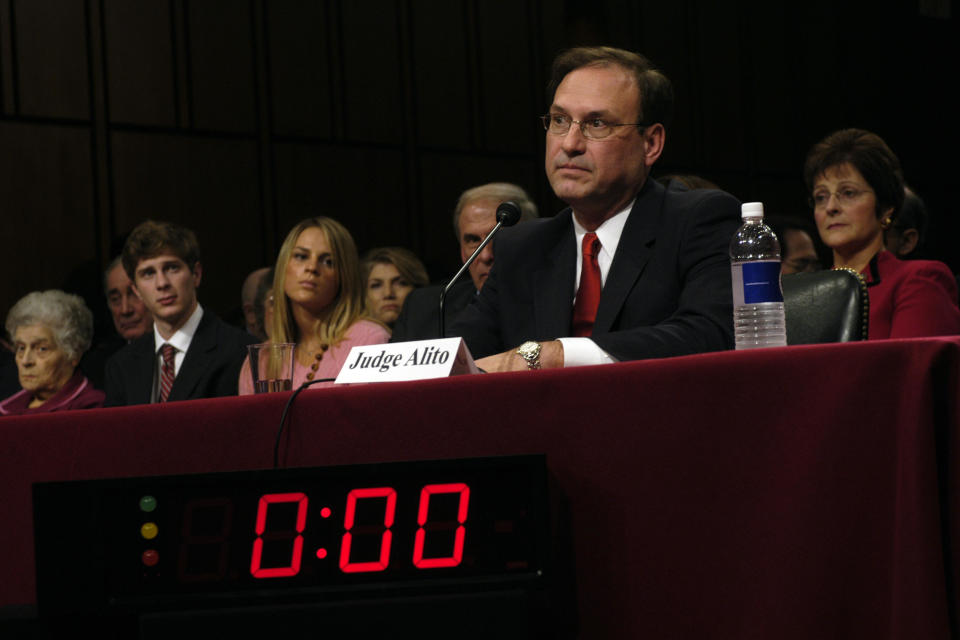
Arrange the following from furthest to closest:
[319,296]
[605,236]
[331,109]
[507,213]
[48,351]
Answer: [331,109] < [48,351] < [319,296] < [605,236] < [507,213]

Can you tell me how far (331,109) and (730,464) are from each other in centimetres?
540

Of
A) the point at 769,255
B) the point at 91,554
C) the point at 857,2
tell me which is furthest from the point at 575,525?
the point at 857,2

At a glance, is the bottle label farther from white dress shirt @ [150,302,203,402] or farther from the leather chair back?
white dress shirt @ [150,302,203,402]

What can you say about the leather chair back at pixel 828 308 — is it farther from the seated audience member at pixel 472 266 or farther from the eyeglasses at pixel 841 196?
the seated audience member at pixel 472 266

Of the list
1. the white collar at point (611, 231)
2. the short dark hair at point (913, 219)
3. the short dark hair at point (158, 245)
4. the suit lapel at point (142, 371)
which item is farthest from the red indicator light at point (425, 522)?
the short dark hair at point (158, 245)

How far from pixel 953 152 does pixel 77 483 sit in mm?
8601

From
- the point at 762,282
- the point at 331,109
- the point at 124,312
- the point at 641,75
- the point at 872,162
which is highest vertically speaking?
the point at 331,109

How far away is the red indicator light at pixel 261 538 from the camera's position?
4.35 ft

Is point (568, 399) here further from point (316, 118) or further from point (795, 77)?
point (795, 77)

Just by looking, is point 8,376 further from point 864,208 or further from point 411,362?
point 411,362

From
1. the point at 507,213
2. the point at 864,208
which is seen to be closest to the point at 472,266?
the point at 864,208

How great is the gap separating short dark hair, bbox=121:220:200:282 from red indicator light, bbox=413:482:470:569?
302cm

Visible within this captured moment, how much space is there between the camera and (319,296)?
375cm

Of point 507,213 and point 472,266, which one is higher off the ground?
point 507,213
